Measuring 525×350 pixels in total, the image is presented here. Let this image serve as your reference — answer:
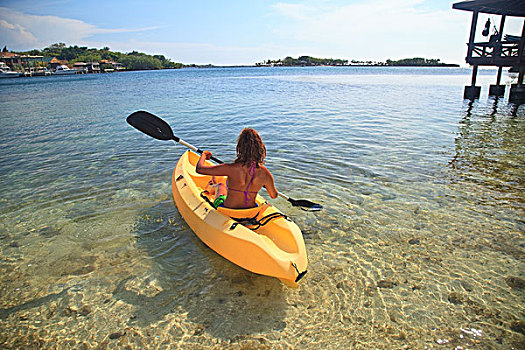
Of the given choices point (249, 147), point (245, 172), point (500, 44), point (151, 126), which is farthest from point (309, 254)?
point (500, 44)

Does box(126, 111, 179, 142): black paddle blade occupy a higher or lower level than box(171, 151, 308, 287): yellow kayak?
higher

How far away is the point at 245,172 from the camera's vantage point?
3750 mm

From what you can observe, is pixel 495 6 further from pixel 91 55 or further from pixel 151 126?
pixel 91 55

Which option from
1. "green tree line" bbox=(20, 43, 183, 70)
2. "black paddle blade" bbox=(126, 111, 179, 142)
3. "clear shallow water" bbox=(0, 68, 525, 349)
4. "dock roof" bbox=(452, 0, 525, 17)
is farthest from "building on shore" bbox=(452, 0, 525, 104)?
"green tree line" bbox=(20, 43, 183, 70)

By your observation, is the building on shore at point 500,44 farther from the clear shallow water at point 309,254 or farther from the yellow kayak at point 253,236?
the yellow kayak at point 253,236

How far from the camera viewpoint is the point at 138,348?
2.83 metres

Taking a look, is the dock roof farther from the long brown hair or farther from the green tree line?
the green tree line

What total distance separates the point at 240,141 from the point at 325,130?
873cm

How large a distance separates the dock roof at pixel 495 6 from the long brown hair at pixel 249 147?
1859 centimetres

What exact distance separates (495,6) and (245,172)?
776 inches

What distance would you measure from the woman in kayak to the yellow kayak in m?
0.14

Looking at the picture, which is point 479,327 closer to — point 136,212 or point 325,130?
point 136,212

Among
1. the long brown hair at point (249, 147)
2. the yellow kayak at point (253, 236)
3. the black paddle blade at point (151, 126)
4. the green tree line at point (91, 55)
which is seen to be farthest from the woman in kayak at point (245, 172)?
the green tree line at point (91, 55)

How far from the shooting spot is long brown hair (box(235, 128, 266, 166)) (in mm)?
3591
